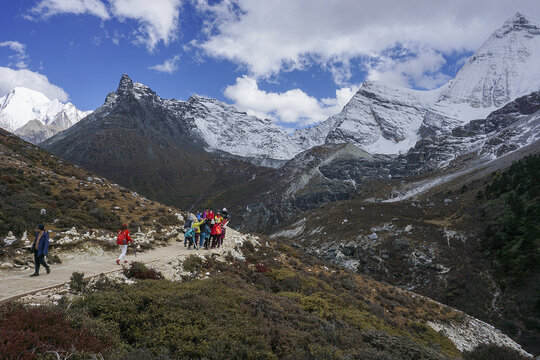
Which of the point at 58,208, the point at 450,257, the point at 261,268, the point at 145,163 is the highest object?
the point at 145,163

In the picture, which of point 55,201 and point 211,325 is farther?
point 55,201

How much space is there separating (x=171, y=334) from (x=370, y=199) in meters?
102

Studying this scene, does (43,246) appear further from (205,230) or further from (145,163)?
(145,163)

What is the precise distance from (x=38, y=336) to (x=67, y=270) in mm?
7239

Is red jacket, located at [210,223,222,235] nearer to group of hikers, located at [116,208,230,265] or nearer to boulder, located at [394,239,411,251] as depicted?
group of hikers, located at [116,208,230,265]

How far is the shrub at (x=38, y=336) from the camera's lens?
399 centimetres

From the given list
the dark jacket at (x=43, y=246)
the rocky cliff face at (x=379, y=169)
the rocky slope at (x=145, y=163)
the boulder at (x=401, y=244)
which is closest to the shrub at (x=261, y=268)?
the dark jacket at (x=43, y=246)

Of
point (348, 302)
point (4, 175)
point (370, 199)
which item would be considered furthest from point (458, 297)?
point (370, 199)

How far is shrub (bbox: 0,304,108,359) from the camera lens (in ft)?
13.1

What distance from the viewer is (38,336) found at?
4.42 metres

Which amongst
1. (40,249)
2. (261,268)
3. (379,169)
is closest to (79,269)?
(40,249)

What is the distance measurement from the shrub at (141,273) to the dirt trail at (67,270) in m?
0.54

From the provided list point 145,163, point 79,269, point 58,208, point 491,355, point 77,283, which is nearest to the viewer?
point 77,283

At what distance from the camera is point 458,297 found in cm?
2850
